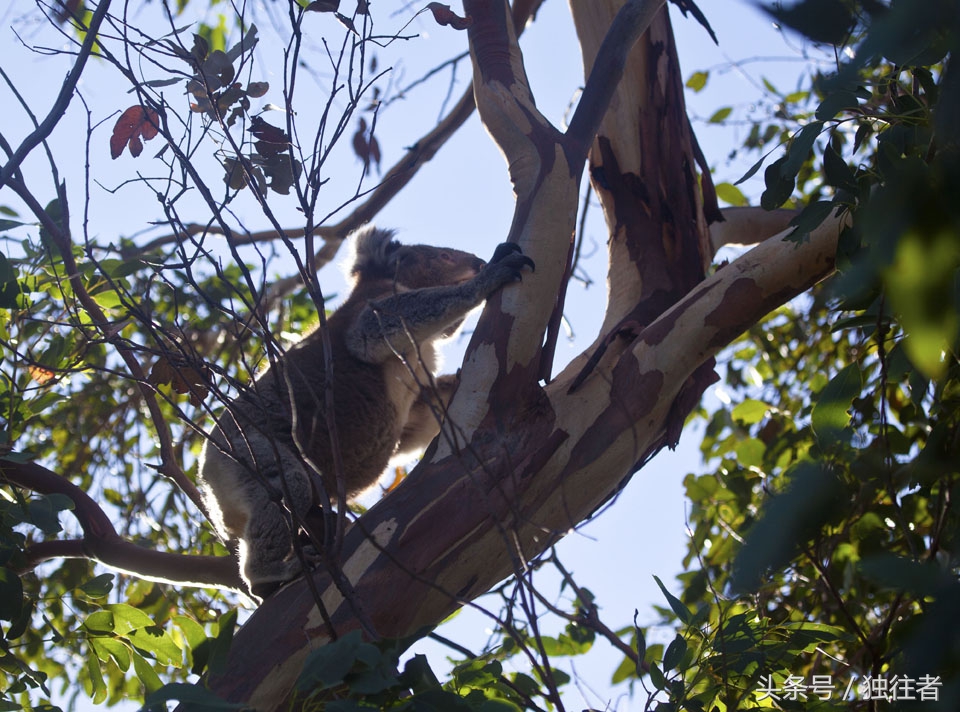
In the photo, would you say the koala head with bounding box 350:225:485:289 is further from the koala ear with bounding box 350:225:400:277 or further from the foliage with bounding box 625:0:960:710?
the foliage with bounding box 625:0:960:710

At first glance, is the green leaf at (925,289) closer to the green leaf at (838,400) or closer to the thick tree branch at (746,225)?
the green leaf at (838,400)

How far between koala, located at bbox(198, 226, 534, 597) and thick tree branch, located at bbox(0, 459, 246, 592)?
16 cm

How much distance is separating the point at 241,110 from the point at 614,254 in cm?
145

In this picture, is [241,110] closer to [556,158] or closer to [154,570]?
[556,158]

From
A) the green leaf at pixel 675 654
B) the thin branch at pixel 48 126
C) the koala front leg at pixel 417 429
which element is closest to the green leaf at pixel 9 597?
the thin branch at pixel 48 126

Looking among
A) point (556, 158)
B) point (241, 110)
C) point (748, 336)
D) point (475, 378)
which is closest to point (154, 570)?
point (475, 378)

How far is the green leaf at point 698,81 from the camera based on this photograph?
168 inches

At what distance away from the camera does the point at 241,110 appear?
8.18 ft

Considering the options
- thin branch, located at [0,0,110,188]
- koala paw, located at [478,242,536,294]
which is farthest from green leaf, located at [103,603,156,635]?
koala paw, located at [478,242,536,294]

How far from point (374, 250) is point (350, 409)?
4.17 feet

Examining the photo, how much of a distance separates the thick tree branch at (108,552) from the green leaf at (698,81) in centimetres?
302

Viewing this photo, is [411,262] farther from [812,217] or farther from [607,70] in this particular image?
[812,217]

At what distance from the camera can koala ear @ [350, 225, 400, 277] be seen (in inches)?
185

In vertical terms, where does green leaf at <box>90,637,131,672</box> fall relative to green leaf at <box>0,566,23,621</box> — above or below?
below
